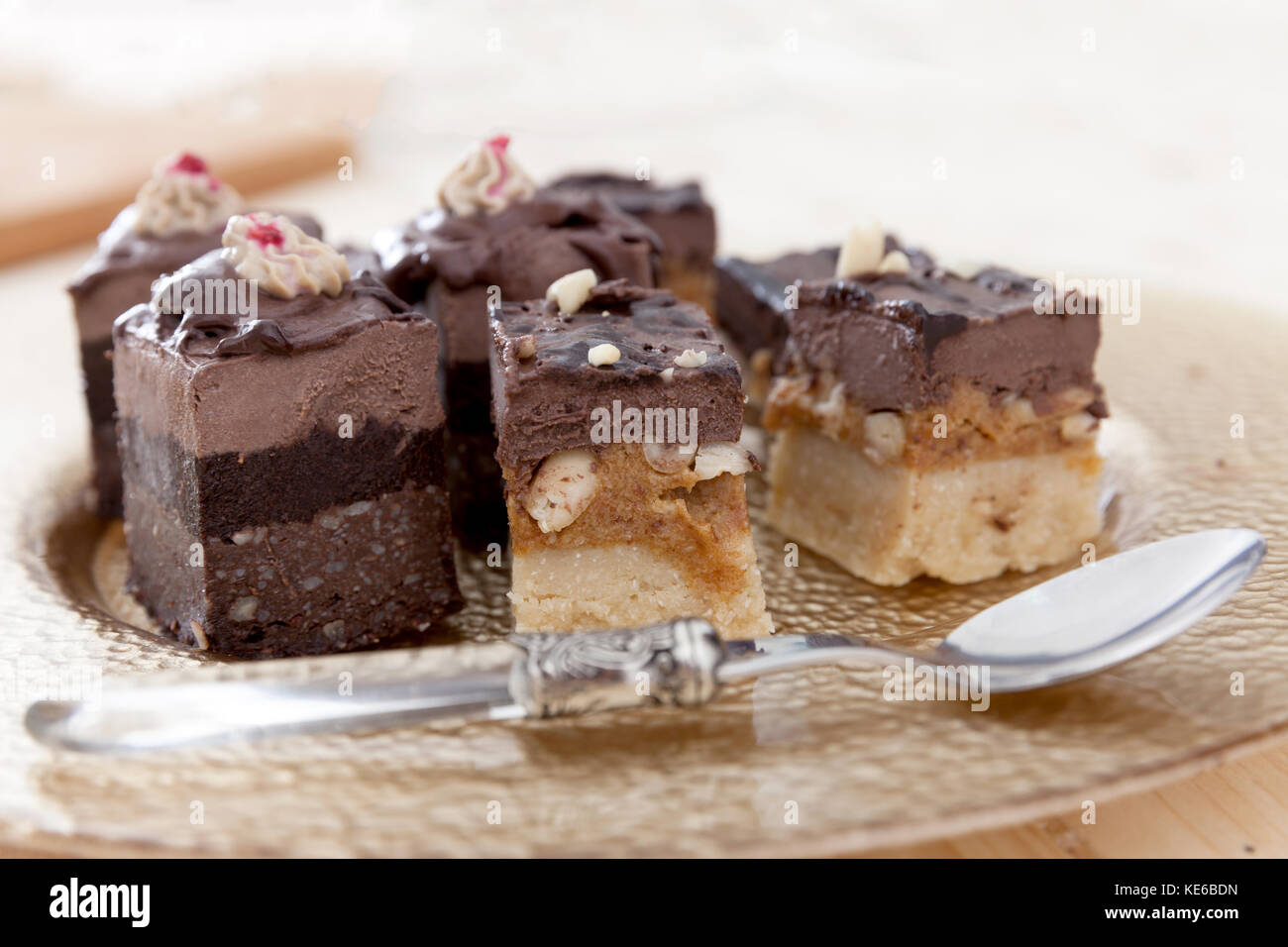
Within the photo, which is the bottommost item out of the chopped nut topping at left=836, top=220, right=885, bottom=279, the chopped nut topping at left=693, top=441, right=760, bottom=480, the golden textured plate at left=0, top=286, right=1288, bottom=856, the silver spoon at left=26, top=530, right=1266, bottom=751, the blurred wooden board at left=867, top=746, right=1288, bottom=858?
the blurred wooden board at left=867, top=746, right=1288, bottom=858

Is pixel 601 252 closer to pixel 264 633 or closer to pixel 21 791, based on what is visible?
pixel 264 633

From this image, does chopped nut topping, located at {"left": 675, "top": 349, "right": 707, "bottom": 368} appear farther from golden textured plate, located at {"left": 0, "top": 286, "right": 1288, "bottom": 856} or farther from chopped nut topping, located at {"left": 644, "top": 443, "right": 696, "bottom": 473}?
golden textured plate, located at {"left": 0, "top": 286, "right": 1288, "bottom": 856}

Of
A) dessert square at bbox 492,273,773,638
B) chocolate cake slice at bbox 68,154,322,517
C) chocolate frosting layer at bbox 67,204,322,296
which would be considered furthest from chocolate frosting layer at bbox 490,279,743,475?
chocolate cake slice at bbox 68,154,322,517

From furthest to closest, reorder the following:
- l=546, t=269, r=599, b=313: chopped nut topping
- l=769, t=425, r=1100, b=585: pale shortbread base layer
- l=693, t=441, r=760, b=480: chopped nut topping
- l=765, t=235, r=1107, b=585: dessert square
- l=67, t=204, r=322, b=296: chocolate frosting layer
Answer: l=67, t=204, r=322, b=296: chocolate frosting layer → l=769, t=425, r=1100, b=585: pale shortbread base layer → l=765, t=235, r=1107, b=585: dessert square → l=546, t=269, r=599, b=313: chopped nut topping → l=693, t=441, r=760, b=480: chopped nut topping

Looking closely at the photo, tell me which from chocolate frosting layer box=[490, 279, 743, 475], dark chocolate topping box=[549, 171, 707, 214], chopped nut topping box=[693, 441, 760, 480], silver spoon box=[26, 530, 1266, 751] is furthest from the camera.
Answer: dark chocolate topping box=[549, 171, 707, 214]

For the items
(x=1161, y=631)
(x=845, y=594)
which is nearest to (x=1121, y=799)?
(x=1161, y=631)

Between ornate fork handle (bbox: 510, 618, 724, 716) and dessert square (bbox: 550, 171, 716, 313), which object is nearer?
ornate fork handle (bbox: 510, 618, 724, 716)

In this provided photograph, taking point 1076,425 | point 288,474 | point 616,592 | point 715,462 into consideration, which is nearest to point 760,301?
point 1076,425
